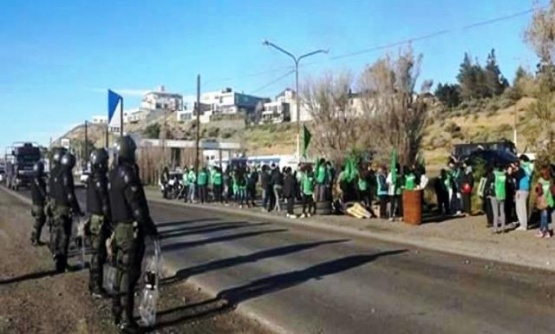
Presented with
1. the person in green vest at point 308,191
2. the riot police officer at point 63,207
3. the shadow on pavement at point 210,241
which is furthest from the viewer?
the person in green vest at point 308,191

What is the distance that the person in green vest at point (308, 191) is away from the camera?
27152 millimetres

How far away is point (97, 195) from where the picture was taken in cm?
1141

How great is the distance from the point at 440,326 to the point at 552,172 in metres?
11.3

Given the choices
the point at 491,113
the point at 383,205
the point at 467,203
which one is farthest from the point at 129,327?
the point at 491,113

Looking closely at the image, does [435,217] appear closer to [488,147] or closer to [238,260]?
[238,260]

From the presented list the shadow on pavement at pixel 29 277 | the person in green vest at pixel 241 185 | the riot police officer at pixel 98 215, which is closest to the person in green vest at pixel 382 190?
the person in green vest at pixel 241 185

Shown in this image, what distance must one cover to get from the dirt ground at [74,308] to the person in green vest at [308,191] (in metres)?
14.0

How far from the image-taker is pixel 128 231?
8562 mm

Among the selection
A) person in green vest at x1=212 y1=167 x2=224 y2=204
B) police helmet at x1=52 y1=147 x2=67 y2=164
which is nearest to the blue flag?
police helmet at x1=52 y1=147 x2=67 y2=164

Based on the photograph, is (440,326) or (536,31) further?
(536,31)

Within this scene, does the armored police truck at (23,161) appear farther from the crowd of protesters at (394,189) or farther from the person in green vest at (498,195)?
the person in green vest at (498,195)

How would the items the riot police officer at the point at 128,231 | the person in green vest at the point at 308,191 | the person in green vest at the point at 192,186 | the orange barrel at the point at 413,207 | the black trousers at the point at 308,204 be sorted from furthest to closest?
the person in green vest at the point at 192,186, the black trousers at the point at 308,204, the person in green vest at the point at 308,191, the orange barrel at the point at 413,207, the riot police officer at the point at 128,231

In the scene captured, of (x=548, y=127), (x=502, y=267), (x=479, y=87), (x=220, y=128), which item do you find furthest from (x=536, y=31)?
(x=220, y=128)

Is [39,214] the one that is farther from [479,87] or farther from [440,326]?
[479,87]
